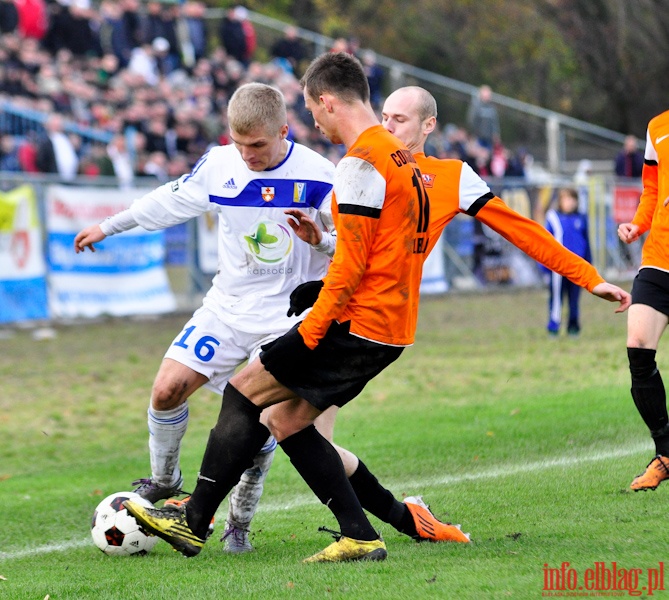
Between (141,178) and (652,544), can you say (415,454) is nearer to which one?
(652,544)

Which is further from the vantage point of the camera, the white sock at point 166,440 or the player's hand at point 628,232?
the player's hand at point 628,232

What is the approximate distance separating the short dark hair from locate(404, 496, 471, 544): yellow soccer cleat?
2.05 meters

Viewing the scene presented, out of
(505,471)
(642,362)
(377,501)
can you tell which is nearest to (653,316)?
(642,362)

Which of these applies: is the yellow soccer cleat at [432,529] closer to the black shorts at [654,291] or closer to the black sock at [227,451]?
the black sock at [227,451]

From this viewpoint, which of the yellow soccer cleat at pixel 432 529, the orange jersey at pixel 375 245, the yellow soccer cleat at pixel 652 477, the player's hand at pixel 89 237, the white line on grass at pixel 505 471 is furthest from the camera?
the white line on grass at pixel 505 471

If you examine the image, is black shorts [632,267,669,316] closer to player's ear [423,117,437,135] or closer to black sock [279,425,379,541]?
player's ear [423,117,437,135]

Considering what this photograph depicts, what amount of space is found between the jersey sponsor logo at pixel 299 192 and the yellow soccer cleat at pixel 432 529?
165cm

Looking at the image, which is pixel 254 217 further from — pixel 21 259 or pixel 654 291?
pixel 21 259

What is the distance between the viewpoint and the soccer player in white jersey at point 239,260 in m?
5.98

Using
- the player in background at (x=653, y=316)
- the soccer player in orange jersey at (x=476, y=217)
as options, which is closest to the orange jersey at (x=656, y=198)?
the player in background at (x=653, y=316)

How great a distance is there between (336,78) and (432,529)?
2.24m

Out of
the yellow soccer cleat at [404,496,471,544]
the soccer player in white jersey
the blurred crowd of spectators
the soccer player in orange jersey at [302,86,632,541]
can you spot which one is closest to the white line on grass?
the soccer player in white jersey

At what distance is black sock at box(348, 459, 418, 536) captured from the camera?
5.61 metres

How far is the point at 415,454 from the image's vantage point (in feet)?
28.1
